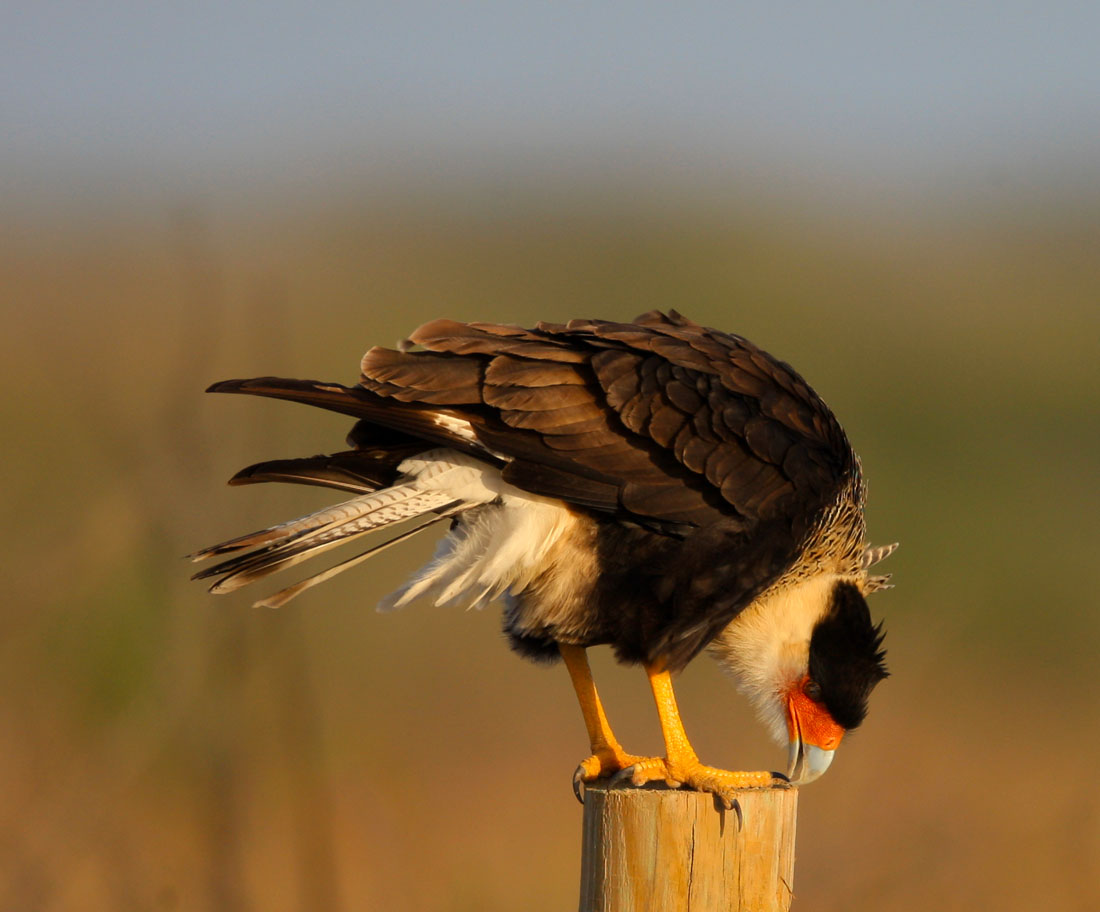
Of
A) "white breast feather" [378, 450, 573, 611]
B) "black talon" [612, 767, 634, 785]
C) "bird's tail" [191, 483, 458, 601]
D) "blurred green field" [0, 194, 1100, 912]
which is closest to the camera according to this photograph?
"bird's tail" [191, 483, 458, 601]

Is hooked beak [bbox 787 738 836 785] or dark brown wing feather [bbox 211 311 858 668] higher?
dark brown wing feather [bbox 211 311 858 668]

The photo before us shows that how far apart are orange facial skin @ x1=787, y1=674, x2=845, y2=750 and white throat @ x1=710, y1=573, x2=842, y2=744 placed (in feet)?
0.12

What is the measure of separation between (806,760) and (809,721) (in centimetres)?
14

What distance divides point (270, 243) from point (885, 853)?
56.1 feet

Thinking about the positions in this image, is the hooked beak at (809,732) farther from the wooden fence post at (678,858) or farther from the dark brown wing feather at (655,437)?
the wooden fence post at (678,858)

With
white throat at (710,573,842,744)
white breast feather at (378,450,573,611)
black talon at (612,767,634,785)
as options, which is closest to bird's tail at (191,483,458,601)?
white breast feather at (378,450,573,611)

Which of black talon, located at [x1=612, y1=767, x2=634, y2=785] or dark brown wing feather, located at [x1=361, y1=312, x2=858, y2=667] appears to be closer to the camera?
dark brown wing feather, located at [x1=361, y1=312, x2=858, y2=667]

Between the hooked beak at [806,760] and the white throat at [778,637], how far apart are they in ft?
0.22

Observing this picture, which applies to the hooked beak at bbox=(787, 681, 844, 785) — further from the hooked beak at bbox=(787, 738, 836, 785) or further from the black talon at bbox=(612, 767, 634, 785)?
the black talon at bbox=(612, 767, 634, 785)

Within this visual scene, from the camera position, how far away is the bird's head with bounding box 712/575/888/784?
4.58 metres

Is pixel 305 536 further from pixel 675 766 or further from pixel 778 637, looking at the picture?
pixel 778 637

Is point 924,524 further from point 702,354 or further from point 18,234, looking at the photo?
point 18,234

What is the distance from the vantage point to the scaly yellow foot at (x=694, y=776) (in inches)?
151

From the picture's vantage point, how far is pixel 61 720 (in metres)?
5.76
